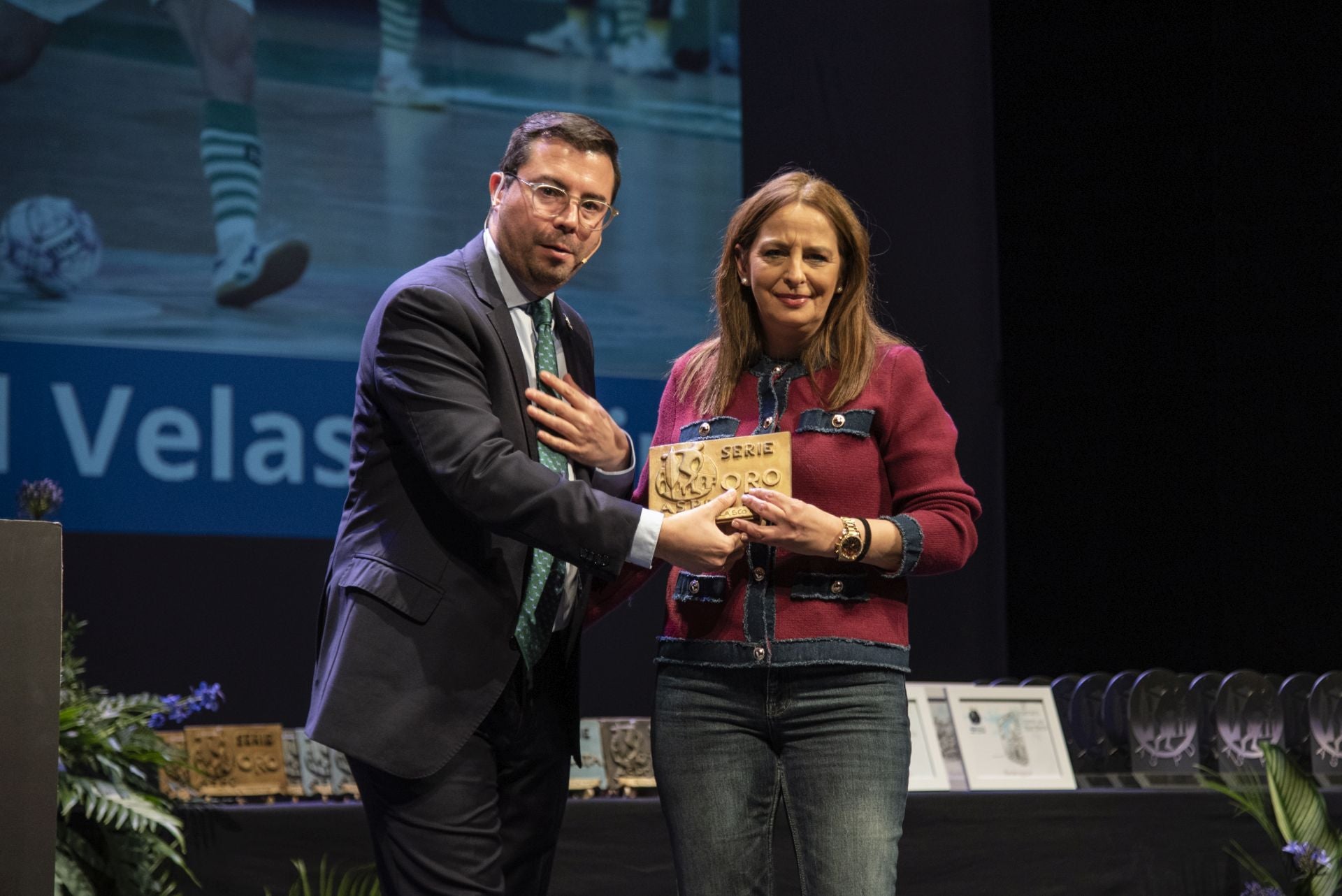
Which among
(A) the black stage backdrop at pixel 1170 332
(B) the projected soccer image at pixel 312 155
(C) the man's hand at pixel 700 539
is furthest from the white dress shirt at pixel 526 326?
(A) the black stage backdrop at pixel 1170 332

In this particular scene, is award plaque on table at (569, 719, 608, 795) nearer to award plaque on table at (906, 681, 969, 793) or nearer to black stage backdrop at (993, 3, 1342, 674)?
award plaque on table at (906, 681, 969, 793)

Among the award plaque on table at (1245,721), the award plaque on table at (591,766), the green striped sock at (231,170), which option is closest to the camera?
the award plaque on table at (591,766)

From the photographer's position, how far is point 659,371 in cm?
479

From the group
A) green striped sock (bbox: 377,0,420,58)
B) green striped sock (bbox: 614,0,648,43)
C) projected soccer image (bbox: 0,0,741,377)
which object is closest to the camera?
projected soccer image (bbox: 0,0,741,377)

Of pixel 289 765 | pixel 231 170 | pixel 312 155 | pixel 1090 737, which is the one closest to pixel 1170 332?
pixel 1090 737

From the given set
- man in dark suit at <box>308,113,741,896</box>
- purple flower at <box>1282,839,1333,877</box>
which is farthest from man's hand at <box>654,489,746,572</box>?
purple flower at <box>1282,839,1333,877</box>

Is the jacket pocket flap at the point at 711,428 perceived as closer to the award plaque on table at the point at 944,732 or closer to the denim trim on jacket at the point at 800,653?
the denim trim on jacket at the point at 800,653

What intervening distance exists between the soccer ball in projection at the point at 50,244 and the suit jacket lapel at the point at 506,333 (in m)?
2.49

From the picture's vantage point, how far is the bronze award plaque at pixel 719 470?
184 cm

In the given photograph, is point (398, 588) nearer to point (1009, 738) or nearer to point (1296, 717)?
point (1009, 738)

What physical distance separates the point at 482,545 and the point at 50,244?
2690mm

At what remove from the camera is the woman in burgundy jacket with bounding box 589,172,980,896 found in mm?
1831

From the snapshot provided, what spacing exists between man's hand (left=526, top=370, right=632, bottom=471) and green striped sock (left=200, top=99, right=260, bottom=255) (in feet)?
8.36

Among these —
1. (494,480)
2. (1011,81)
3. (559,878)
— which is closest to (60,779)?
(559,878)
